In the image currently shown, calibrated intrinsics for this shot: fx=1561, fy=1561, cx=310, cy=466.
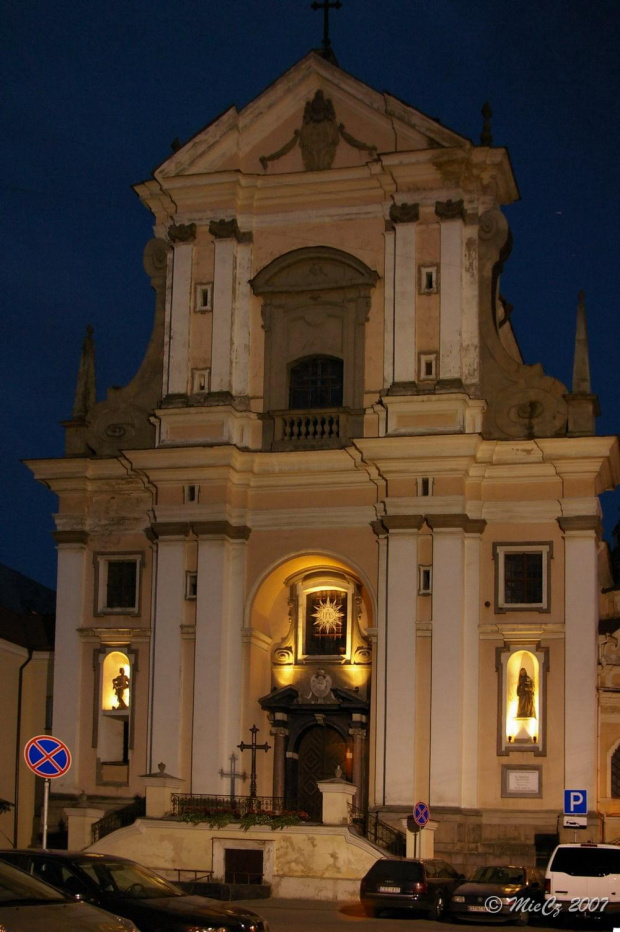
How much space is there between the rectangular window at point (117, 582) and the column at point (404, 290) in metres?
7.19

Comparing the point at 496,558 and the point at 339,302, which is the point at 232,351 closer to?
the point at 339,302

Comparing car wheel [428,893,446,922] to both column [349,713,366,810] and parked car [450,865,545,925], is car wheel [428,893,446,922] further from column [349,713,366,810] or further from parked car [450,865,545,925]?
column [349,713,366,810]

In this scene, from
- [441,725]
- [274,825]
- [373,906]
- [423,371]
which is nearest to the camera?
[373,906]

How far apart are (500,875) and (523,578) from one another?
27.8ft

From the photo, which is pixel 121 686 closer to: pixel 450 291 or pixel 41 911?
pixel 450 291

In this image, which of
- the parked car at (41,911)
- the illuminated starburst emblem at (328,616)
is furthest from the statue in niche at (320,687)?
the parked car at (41,911)

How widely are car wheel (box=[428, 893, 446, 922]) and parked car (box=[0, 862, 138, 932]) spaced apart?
11.1m

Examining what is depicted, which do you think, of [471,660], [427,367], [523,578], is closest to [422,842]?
[471,660]

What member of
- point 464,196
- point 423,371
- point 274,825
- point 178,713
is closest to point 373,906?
point 274,825

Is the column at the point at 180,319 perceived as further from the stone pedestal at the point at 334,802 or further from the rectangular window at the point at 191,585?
the stone pedestal at the point at 334,802

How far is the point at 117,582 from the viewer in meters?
34.6

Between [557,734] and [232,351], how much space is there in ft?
35.3

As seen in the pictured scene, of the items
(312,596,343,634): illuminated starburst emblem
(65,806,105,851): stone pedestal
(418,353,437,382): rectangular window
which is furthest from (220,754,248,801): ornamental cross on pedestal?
(418,353,437,382): rectangular window

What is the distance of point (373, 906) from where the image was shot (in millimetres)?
24828
